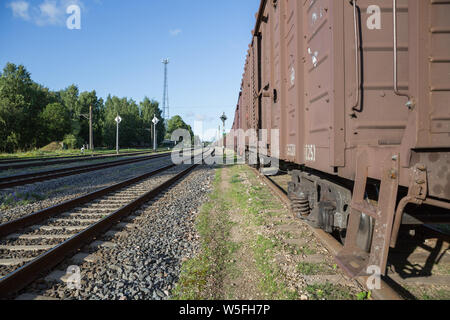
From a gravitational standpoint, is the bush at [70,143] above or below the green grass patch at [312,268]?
above

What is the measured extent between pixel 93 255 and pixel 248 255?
197 cm

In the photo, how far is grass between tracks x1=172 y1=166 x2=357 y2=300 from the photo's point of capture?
8.66ft

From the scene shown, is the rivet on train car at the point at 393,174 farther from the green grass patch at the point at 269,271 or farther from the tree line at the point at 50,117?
the tree line at the point at 50,117

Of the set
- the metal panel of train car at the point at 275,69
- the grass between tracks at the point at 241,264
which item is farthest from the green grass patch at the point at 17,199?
the metal panel of train car at the point at 275,69

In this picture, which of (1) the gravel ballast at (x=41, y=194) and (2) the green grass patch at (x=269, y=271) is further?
(1) the gravel ballast at (x=41, y=194)

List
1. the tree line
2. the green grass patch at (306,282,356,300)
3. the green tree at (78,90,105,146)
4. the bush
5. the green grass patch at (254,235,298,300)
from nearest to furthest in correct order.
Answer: the green grass patch at (306,282,356,300) < the green grass patch at (254,235,298,300) < the tree line < the bush < the green tree at (78,90,105,146)

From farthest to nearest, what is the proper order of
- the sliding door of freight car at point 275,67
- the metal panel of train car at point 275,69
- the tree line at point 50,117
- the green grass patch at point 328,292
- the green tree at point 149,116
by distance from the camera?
the green tree at point 149,116, the tree line at point 50,117, the sliding door of freight car at point 275,67, the metal panel of train car at point 275,69, the green grass patch at point 328,292

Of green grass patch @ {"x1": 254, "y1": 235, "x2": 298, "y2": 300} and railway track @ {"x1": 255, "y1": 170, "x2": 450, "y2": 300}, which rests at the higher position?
railway track @ {"x1": 255, "y1": 170, "x2": 450, "y2": 300}

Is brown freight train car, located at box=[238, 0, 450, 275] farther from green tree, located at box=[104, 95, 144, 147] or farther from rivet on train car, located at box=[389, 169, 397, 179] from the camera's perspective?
green tree, located at box=[104, 95, 144, 147]

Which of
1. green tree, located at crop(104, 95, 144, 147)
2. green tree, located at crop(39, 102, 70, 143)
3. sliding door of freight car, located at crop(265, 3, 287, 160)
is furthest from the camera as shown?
green tree, located at crop(104, 95, 144, 147)

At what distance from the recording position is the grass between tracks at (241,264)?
8.66 ft

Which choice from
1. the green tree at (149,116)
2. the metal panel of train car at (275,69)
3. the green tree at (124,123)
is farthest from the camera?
the green tree at (149,116)

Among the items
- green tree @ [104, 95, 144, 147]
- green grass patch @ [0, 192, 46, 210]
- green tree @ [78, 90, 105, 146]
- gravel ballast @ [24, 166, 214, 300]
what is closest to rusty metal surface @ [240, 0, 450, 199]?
gravel ballast @ [24, 166, 214, 300]

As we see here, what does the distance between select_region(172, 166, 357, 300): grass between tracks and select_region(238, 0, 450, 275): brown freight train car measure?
1.90ft
